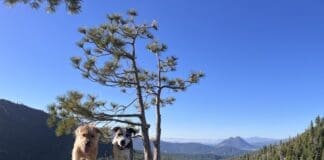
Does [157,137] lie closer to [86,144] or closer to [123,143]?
[123,143]

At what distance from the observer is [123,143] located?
6.91 meters

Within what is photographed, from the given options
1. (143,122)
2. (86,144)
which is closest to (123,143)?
(86,144)

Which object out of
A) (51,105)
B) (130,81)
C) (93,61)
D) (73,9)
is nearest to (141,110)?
(130,81)

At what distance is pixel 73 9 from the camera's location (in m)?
6.25

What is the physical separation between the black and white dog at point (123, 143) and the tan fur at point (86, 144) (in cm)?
257

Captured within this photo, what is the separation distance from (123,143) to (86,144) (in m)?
2.76

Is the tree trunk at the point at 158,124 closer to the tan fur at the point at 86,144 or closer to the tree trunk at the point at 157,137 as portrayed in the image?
the tree trunk at the point at 157,137

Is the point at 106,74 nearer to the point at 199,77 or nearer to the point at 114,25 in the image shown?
the point at 114,25

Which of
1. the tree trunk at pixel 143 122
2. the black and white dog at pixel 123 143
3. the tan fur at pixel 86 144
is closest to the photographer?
the tan fur at pixel 86 144

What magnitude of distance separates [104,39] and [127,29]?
0.99 meters

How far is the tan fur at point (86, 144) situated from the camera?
13.7 feet

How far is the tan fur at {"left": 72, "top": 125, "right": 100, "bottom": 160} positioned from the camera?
418 centimetres

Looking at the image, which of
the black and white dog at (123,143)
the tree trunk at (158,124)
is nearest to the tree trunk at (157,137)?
the tree trunk at (158,124)

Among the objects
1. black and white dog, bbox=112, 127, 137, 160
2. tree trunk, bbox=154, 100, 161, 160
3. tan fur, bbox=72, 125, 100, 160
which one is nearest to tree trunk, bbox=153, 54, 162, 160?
tree trunk, bbox=154, 100, 161, 160
